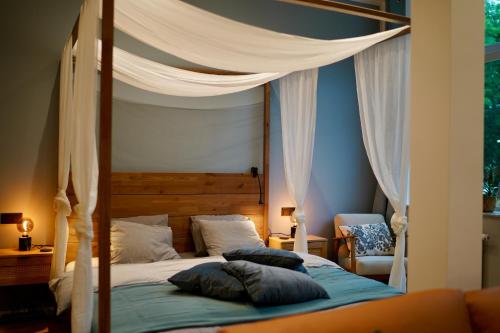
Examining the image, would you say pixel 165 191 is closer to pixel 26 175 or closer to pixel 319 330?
pixel 26 175

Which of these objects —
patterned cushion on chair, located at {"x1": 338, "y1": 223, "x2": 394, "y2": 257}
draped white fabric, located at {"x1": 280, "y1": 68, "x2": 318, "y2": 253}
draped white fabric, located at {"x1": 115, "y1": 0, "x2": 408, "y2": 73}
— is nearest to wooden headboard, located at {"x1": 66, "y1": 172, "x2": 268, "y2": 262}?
draped white fabric, located at {"x1": 280, "y1": 68, "x2": 318, "y2": 253}

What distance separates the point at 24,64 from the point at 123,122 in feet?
3.47

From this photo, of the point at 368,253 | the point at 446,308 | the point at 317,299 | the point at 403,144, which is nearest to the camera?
the point at 446,308

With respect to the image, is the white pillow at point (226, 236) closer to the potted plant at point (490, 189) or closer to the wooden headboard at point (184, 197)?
the wooden headboard at point (184, 197)

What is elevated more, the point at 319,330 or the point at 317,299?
the point at 319,330

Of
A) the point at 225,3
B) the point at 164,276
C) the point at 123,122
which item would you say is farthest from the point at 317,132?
the point at 164,276

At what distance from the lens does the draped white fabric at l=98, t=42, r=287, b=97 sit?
13.5 ft

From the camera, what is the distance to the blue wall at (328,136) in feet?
18.4

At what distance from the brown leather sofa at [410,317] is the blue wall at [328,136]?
367 cm

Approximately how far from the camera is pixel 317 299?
3.04 m

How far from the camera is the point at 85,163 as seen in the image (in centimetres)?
287

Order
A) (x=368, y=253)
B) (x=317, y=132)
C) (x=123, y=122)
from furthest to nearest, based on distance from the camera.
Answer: (x=317, y=132) → (x=368, y=253) → (x=123, y=122)

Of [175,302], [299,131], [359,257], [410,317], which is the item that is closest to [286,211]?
[359,257]

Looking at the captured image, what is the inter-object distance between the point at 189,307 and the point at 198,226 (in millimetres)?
2120
